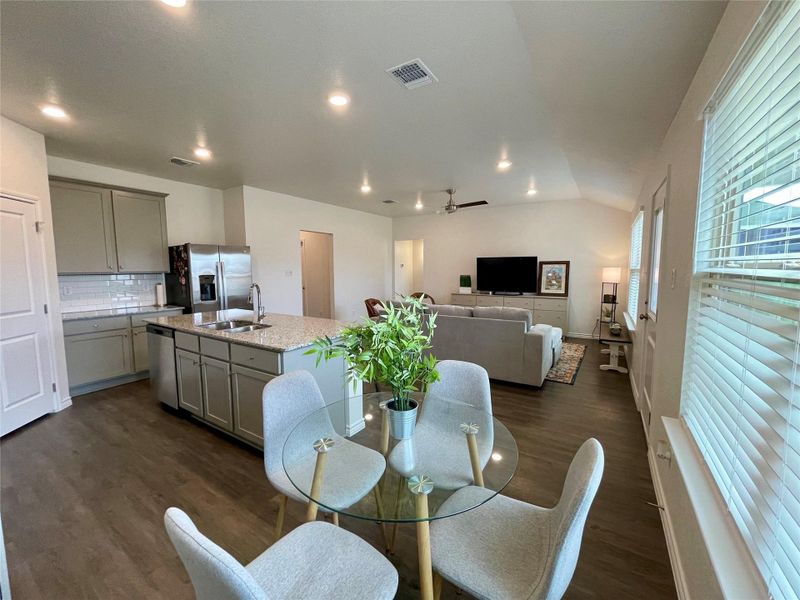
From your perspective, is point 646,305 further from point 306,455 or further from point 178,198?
point 178,198

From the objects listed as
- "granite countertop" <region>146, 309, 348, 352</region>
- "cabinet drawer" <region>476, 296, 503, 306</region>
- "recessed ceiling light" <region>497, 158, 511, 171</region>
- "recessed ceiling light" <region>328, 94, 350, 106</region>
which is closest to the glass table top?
"granite countertop" <region>146, 309, 348, 352</region>

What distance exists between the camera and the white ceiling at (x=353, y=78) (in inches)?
65.8

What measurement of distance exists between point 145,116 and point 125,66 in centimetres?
81

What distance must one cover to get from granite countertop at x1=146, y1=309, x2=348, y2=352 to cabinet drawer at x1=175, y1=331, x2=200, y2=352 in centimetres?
6

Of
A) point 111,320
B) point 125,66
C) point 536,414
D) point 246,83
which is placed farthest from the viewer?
point 111,320

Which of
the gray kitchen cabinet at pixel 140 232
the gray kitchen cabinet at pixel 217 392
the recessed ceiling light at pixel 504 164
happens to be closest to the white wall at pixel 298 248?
the gray kitchen cabinet at pixel 140 232

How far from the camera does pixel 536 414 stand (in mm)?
3137

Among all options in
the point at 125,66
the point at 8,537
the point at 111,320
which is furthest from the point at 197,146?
the point at 8,537

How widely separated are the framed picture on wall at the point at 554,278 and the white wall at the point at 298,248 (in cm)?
369

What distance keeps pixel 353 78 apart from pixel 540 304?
5.56m

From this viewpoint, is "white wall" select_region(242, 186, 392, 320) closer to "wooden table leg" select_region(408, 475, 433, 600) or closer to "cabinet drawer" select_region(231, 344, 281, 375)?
"cabinet drawer" select_region(231, 344, 281, 375)

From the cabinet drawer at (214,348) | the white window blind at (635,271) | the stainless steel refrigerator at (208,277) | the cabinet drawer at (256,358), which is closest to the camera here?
the cabinet drawer at (256,358)

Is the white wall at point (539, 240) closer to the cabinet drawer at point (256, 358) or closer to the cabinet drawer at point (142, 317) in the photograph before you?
the cabinet drawer at point (142, 317)

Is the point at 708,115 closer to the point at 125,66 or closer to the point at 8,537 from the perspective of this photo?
the point at 125,66
